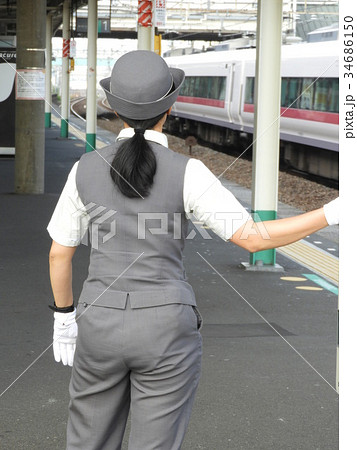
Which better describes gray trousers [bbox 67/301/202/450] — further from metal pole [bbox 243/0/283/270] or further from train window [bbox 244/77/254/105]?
train window [bbox 244/77/254/105]

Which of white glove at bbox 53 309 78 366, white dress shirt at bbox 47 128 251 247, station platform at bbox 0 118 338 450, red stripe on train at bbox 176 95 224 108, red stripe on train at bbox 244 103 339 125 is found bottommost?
station platform at bbox 0 118 338 450

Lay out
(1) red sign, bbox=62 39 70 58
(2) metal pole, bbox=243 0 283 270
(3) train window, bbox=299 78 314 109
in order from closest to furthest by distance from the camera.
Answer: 1. (2) metal pole, bbox=243 0 283 270
2. (3) train window, bbox=299 78 314 109
3. (1) red sign, bbox=62 39 70 58

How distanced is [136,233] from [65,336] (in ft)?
2.08

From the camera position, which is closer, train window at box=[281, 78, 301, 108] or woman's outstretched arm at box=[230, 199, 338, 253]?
woman's outstretched arm at box=[230, 199, 338, 253]

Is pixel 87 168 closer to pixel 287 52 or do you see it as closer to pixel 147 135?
pixel 147 135

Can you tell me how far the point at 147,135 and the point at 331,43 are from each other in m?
18.4

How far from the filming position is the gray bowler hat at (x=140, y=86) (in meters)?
2.72

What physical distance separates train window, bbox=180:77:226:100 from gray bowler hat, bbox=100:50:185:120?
26.4 meters

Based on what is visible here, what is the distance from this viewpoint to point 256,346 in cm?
602

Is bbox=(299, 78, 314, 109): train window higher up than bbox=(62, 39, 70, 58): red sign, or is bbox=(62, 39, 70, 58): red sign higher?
bbox=(62, 39, 70, 58): red sign

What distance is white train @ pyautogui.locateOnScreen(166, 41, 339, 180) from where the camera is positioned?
1992cm

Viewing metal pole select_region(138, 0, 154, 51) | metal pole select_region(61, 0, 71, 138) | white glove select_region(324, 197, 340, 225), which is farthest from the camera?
metal pole select_region(61, 0, 71, 138)

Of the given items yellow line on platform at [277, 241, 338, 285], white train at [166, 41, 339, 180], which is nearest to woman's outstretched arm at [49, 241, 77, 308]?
yellow line on platform at [277, 241, 338, 285]
